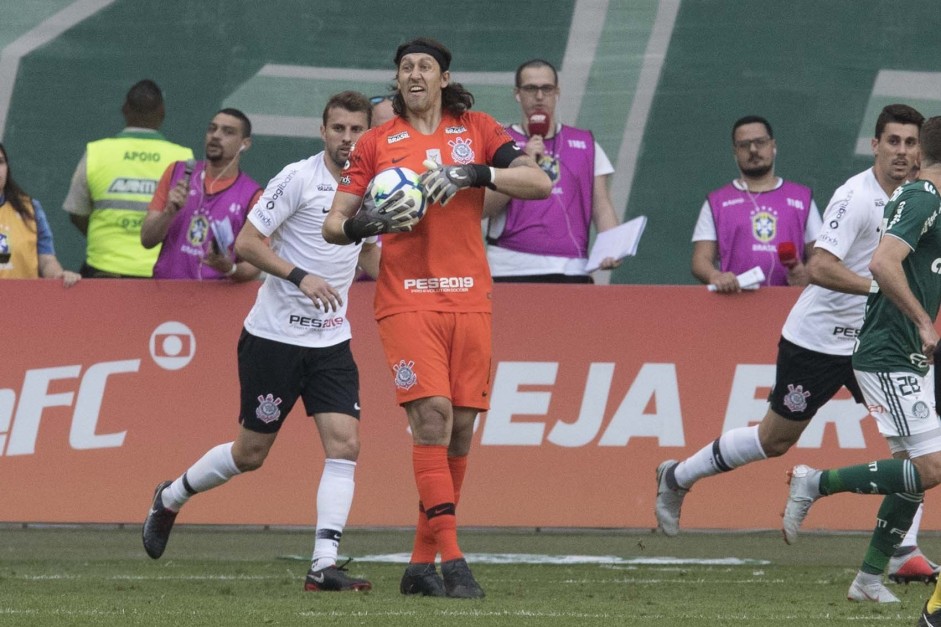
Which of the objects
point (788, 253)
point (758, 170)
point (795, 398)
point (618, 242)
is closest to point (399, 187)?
point (795, 398)

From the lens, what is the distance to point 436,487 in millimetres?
7344

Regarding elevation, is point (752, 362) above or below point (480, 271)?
below

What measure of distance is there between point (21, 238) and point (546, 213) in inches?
124

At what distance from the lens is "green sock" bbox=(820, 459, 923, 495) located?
7383mm

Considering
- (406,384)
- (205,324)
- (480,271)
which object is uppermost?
(480,271)

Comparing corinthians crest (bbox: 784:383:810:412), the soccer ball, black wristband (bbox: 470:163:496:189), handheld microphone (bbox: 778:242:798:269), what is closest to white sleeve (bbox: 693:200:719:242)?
handheld microphone (bbox: 778:242:798:269)

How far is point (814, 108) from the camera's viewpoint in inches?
483

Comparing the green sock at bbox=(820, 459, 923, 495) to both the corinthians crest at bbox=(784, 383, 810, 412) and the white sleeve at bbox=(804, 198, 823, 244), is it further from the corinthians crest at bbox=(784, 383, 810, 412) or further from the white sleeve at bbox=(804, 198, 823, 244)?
the white sleeve at bbox=(804, 198, 823, 244)

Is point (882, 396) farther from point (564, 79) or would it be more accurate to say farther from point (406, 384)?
point (564, 79)

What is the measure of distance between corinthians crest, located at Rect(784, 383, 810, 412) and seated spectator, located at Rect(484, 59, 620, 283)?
6.46ft

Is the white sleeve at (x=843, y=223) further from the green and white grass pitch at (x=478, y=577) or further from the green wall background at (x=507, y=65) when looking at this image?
the green wall background at (x=507, y=65)

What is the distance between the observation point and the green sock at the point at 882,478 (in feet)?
24.2

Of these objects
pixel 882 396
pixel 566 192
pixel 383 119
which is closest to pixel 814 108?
pixel 566 192

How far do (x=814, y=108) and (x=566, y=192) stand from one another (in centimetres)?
254
